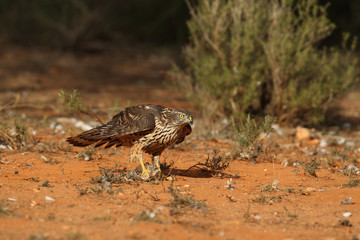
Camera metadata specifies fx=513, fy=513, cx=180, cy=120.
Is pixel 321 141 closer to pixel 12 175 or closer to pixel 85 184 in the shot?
pixel 85 184

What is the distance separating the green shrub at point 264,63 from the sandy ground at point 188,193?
0.73 m

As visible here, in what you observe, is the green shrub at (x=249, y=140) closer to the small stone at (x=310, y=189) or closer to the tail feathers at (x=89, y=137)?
the small stone at (x=310, y=189)

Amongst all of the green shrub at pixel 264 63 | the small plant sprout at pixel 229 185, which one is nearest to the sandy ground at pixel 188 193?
the small plant sprout at pixel 229 185

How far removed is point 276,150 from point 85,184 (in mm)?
3727

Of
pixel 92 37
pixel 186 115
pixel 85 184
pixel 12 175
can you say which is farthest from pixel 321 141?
pixel 92 37

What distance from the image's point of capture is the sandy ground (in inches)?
184

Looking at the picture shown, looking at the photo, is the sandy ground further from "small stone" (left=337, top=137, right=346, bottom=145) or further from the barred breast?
the barred breast

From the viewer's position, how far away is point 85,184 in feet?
20.0

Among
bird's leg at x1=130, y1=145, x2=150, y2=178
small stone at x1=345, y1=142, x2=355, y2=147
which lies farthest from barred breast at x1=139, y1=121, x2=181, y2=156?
small stone at x1=345, y1=142, x2=355, y2=147

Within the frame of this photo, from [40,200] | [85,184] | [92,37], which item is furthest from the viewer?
[92,37]

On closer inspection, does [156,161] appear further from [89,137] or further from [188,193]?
[89,137]

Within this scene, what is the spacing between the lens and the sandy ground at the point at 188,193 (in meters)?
4.68

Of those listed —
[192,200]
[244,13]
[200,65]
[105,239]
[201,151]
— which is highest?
[244,13]

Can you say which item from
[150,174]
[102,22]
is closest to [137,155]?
[150,174]
